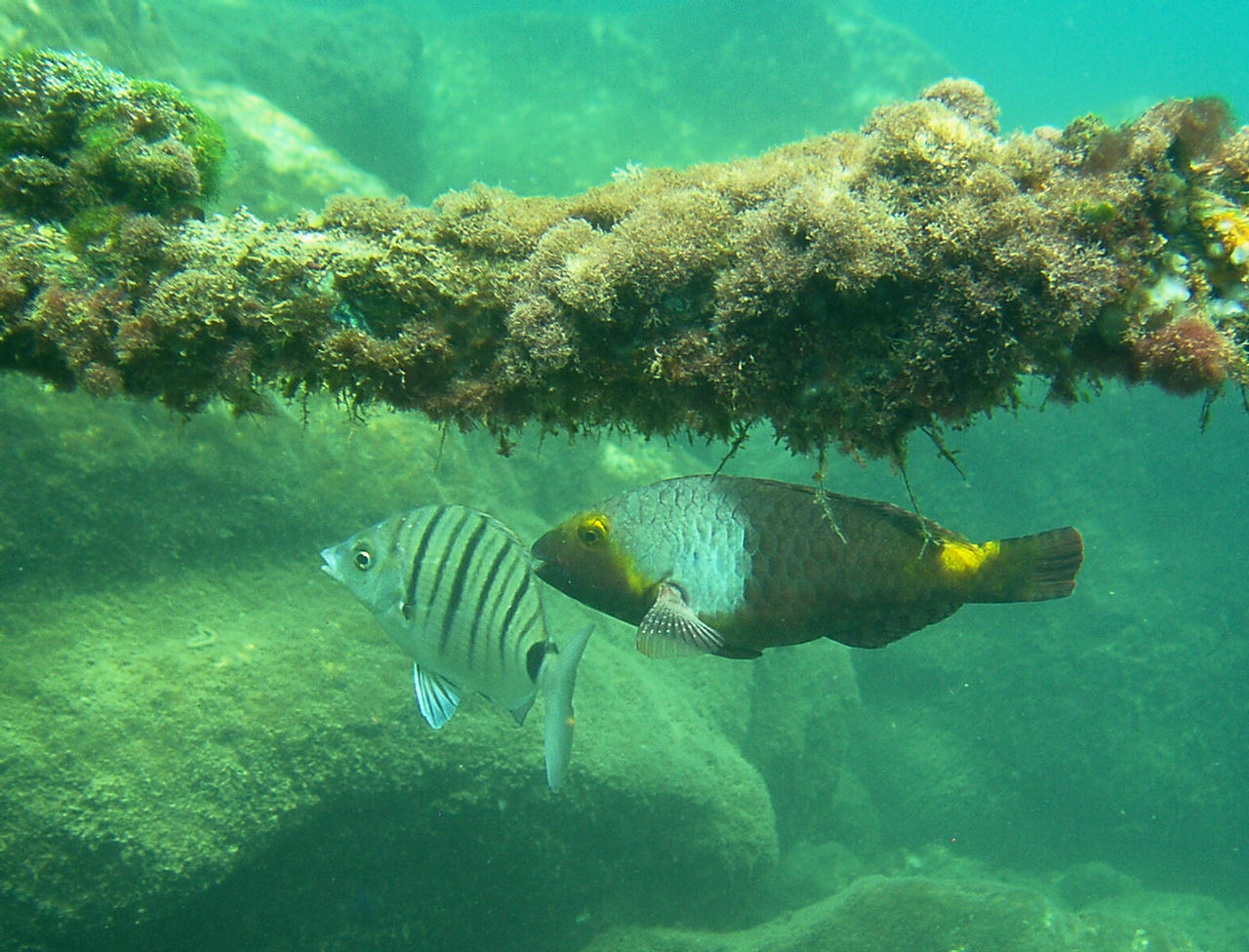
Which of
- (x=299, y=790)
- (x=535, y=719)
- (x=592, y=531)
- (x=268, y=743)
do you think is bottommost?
(x=299, y=790)

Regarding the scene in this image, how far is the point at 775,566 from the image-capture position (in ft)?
6.95

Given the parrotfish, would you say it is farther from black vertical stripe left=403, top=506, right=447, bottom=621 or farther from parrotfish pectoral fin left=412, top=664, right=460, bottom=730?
parrotfish pectoral fin left=412, top=664, right=460, bottom=730

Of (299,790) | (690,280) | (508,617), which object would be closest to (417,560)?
(508,617)

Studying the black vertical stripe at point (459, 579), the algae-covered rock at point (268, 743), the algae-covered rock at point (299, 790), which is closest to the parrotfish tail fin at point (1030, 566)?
the black vertical stripe at point (459, 579)

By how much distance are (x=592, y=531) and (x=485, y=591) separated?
39.3 inches

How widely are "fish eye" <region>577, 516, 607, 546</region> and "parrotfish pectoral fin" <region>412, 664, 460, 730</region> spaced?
56.2 inches

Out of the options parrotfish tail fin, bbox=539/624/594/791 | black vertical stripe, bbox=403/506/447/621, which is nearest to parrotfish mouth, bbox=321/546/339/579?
A: black vertical stripe, bbox=403/506/447/621

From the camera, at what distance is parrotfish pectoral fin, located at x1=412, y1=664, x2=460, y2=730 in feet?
10.4

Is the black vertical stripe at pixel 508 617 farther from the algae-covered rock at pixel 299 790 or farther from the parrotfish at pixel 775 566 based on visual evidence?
the algae-covered rock at pixel 299 790

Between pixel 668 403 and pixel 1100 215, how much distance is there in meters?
1.23

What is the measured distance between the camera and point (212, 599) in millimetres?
5492

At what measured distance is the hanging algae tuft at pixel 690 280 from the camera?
1.75 m

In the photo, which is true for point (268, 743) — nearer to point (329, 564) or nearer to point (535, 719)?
point (535, 719)

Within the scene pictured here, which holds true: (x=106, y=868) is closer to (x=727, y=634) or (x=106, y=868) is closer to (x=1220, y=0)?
(x=727, y=634)
